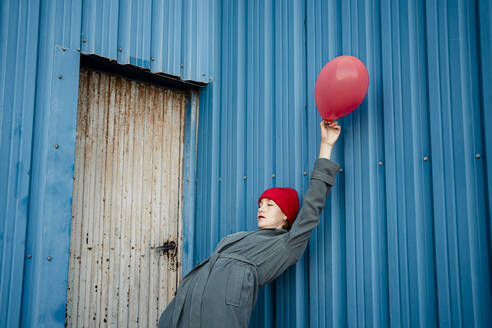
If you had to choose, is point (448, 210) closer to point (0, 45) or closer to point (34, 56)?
point (34, 56)

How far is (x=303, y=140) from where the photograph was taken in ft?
7.49

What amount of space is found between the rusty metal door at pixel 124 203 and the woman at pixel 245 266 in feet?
2.86

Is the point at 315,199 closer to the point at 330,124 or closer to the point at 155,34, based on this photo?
the point at 330,124

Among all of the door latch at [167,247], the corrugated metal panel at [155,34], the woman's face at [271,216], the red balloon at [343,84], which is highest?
the corrugated metal panel at [155,34]

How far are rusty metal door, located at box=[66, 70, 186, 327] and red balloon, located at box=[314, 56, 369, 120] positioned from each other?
1.80 meters

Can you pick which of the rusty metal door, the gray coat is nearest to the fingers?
the gray coat

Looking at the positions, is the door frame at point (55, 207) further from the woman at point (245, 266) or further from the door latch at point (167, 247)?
the door latch at point (167, 247)

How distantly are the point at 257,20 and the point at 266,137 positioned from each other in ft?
3.34

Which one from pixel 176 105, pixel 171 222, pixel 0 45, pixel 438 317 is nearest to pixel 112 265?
pixel 171 222

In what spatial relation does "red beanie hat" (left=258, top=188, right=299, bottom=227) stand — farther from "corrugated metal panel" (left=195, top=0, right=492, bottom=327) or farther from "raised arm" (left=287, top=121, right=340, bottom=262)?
"raised arm" (left=287, top=121, right=340, bottom=262)

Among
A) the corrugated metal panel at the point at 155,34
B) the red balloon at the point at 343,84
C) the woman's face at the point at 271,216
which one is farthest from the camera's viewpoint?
the corrugated metal panel at the point at 155,34

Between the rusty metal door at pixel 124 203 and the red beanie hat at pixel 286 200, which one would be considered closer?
the red beanie hat at pixel 286 200

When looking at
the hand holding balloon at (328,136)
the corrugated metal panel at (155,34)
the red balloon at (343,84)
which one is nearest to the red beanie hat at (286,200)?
the hand holding balloon at (328,136)

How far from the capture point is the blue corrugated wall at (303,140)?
1.56m
